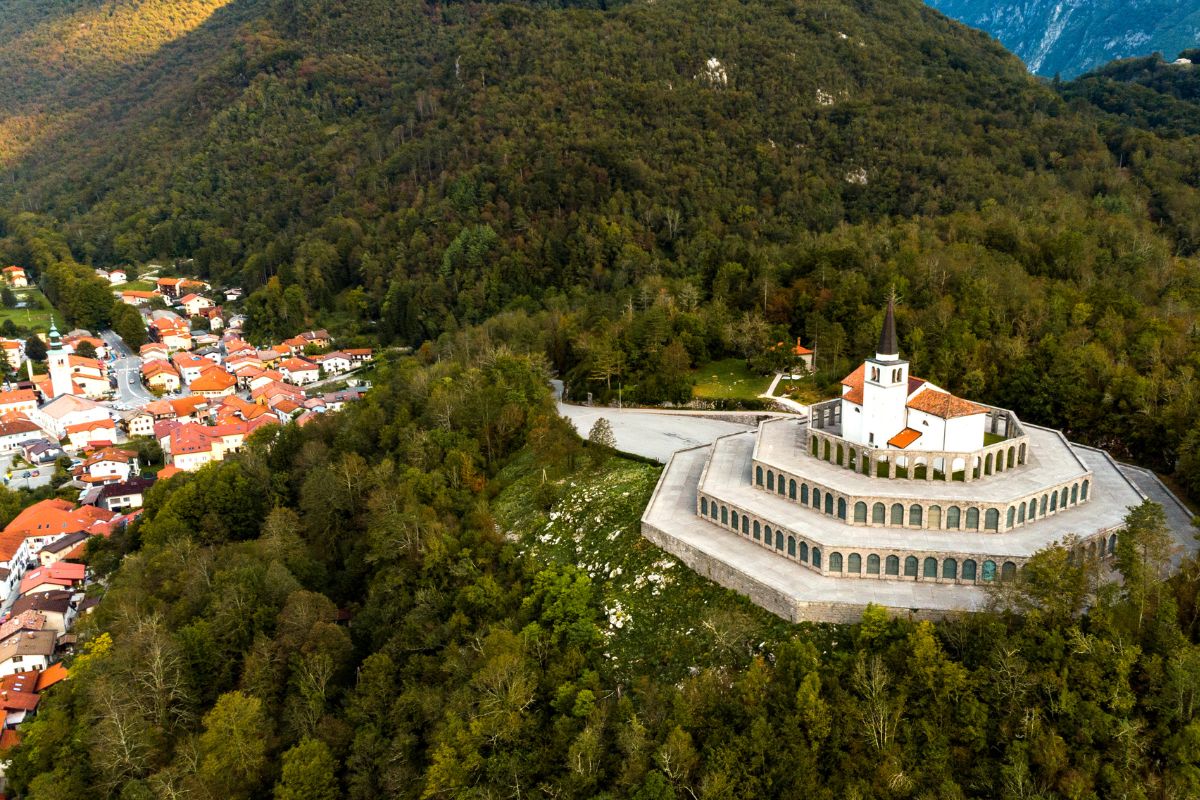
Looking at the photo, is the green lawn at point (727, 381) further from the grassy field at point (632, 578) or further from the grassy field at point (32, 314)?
the grassy field at point (32, 314)

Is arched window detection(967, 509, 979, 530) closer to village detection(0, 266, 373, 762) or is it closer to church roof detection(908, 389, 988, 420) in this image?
church roof detection(908, 389, 988, 420)

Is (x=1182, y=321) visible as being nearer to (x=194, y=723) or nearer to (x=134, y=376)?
(x=194, y=723)

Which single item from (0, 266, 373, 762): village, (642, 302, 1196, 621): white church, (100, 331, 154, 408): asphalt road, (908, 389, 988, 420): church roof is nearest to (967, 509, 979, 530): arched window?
(642, 302, 1196, 621): white church

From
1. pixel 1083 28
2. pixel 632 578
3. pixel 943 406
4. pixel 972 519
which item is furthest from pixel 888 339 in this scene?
pixel 1083 28

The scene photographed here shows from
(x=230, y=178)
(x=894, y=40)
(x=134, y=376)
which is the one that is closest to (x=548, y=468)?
(x=134, y=376)

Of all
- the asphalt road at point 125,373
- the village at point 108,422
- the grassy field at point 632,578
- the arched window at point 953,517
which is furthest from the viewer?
the asphalt road at point 125,373

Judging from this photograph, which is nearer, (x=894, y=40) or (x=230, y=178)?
(x=894, y=40)

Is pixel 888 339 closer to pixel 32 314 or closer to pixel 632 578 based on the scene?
pixel 632 578

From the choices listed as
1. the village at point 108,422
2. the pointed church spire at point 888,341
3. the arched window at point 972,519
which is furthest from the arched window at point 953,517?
the village at point 108,422
